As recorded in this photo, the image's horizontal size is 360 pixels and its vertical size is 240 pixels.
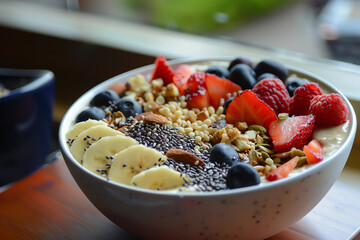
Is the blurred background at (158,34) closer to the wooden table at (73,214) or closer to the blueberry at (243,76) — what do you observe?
the blueberry at (243,76)

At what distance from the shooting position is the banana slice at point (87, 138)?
2.45 feet

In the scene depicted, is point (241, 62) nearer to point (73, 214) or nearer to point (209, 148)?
point (209, 148)

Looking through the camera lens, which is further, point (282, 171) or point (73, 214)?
Answer: point (73, 214)

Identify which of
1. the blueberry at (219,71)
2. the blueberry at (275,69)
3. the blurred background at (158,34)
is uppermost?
the blueberry at (275,69)

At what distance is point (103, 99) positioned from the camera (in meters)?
0.92

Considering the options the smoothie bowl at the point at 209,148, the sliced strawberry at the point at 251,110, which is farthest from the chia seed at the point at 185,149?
the sliced strawberry at the point at 251,110

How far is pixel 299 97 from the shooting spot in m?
Result: 0.83

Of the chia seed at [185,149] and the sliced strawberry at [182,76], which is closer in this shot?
the chia seed at [185,149]

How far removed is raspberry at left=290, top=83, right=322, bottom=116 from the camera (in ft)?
2.68

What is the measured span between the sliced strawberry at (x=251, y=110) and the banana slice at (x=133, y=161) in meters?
0.21

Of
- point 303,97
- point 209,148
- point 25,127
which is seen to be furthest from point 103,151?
point 25,127

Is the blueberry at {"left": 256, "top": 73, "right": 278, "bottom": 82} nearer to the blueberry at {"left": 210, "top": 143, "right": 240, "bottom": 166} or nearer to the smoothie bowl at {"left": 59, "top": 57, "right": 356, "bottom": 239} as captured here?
the smoothie bowl at {"left": 59, "top": 57, "right": 356, "bottom": 239}

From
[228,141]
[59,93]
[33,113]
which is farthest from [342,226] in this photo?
[59,93]

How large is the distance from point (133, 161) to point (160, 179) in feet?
0.21
